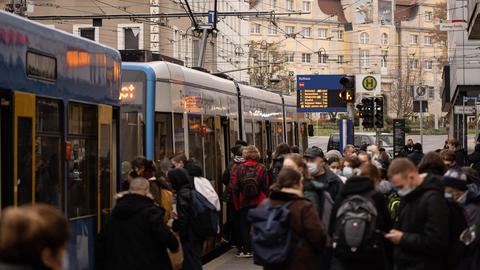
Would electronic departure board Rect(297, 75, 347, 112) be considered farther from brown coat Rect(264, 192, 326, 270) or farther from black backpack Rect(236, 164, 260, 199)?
brown coat Rect(264, 192, 326, 270)

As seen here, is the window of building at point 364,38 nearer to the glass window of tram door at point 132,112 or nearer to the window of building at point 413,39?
the window of building at point 413,39

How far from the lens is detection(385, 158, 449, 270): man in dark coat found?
311 inches

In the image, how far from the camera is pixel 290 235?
8.22 meters

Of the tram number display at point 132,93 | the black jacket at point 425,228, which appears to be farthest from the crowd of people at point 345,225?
the tram number display at point 132,93

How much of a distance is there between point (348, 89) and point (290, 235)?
724 inches

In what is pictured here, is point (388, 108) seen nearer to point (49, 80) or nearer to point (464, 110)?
point (464, 110)

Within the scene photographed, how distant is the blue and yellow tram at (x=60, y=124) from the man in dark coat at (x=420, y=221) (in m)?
2.86

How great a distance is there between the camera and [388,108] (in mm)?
118125

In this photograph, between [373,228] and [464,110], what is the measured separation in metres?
27.8

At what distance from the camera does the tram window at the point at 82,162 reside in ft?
32.8

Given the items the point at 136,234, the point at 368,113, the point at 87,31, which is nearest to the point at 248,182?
the point at 136,234

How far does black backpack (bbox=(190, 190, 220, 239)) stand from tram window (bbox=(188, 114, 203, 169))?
15.3 feet

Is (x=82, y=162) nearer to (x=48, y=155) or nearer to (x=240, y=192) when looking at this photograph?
(x=48, y=155)

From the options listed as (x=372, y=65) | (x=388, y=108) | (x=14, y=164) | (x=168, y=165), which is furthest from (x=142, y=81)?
(x=372, y=65)
